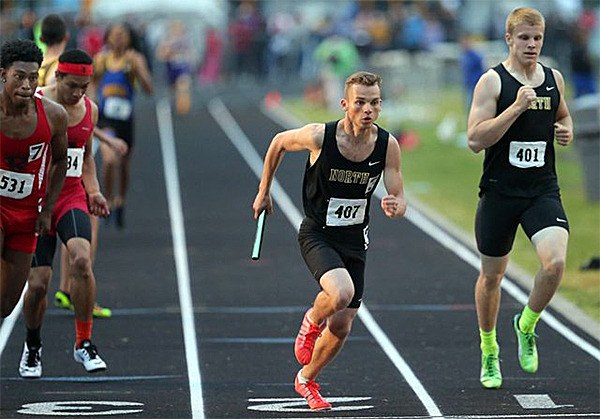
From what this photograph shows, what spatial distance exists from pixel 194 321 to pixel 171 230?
6005mm

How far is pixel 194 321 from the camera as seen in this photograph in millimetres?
12688

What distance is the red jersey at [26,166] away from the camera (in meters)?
9.09

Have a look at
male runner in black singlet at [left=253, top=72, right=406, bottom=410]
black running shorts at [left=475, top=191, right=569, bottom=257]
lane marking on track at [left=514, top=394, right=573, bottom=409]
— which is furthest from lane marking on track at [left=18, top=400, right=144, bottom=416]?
black running shorts at [left=475, top=191, right=569, bottom=257]

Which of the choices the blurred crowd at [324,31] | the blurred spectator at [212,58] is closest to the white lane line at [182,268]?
the blurred crowd at [324,31]

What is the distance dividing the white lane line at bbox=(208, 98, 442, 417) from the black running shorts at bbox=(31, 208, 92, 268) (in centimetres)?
222

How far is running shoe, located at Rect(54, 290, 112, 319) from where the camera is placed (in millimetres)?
12820

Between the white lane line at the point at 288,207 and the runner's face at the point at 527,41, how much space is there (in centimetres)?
208

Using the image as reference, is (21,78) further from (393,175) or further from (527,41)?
(527,41)

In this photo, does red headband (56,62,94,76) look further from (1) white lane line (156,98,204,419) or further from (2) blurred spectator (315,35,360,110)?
(2) blurred spectator (315,35,360,110)

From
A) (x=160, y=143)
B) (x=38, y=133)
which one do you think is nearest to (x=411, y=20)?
(x=160, y=143)

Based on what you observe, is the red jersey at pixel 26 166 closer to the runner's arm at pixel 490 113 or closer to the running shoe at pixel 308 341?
the running shoe at pixel 308 341

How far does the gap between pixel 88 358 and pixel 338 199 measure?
6.92 feet

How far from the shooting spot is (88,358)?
10.2m

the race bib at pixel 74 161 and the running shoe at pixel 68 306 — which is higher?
the race bib at pixel 74 161
